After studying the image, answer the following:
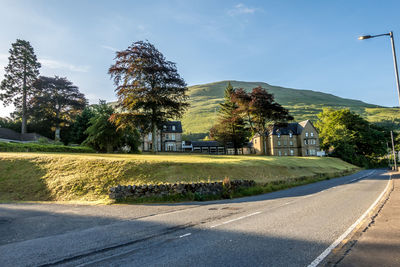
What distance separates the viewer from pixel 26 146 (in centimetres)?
3072

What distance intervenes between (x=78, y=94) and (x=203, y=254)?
63950mm

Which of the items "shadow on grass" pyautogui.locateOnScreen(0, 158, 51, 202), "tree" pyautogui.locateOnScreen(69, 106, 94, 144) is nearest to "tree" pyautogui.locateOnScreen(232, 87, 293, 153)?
"tree" pyautogui.locateOnScreen(69, 106, 94, 144)

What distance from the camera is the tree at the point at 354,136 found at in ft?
234

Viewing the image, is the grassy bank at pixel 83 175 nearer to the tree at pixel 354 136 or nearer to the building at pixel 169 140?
the building at pixel 169 140

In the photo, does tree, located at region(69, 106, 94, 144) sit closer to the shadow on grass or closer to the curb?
the shadow on grass

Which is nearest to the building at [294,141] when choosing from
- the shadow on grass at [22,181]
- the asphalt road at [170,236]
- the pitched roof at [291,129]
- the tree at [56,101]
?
the pitched roof at [291,129]

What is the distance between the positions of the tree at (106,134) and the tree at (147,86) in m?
3.69

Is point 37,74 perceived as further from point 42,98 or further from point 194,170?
point 194,170

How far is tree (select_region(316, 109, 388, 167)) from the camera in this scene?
2808 inches

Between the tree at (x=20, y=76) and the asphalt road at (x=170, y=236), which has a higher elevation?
the tree at (x=20, y=76)

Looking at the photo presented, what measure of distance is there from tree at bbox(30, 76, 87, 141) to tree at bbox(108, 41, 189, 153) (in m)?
26.8

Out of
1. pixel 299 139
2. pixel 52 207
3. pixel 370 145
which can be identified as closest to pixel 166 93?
pixel 52 207

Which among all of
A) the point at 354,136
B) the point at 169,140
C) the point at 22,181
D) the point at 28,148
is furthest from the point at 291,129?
the point at 22,181

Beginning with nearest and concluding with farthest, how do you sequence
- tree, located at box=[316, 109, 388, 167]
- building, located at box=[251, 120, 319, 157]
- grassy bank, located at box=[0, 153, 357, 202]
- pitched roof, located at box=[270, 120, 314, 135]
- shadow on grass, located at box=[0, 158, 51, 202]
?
shadow on grass, located at box=[0, 158, 51, 202] < grassy bank, located at box=[0, 153, 357, 202] < tree, located at box=[316, 109, 388, 167] < building, located at box=[251, 120, 319, 157] < pitched roof, located at box=[270, 120, 314, 135]
